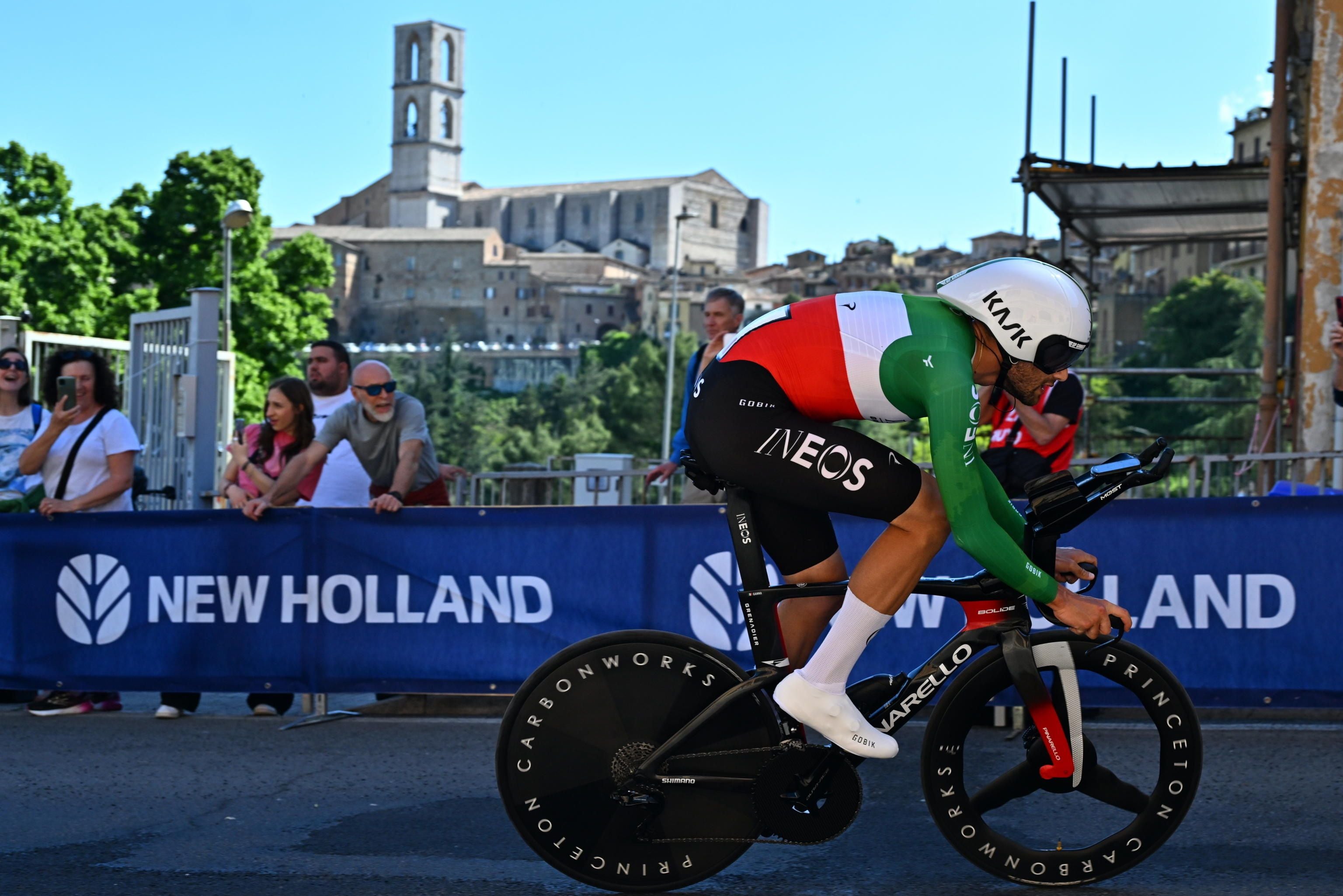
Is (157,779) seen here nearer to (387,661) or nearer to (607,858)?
(387,661)

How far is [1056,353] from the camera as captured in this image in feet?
12.4

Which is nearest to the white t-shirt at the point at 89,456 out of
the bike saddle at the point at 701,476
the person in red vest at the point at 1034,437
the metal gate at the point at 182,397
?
the metal gate at the point at 182,397

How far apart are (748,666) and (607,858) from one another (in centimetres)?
297

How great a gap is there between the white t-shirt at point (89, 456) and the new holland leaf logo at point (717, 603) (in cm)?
307

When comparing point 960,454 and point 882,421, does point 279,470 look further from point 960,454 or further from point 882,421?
point 960,454

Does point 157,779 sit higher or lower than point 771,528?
lower

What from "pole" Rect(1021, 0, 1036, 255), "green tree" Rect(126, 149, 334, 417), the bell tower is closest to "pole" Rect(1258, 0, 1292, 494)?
"pole" Rect(1021, 0, 1036, 255)

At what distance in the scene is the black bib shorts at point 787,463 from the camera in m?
3.84

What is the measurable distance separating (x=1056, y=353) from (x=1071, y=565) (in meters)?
0.59

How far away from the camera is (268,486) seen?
26.7 ft

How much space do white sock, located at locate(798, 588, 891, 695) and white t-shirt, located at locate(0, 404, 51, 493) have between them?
5.74m

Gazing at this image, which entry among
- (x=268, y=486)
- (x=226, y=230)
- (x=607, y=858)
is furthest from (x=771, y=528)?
(x=226, y=230)

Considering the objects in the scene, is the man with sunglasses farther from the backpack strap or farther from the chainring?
the chainring

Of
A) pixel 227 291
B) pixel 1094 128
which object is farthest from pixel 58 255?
pixel 1094 128
